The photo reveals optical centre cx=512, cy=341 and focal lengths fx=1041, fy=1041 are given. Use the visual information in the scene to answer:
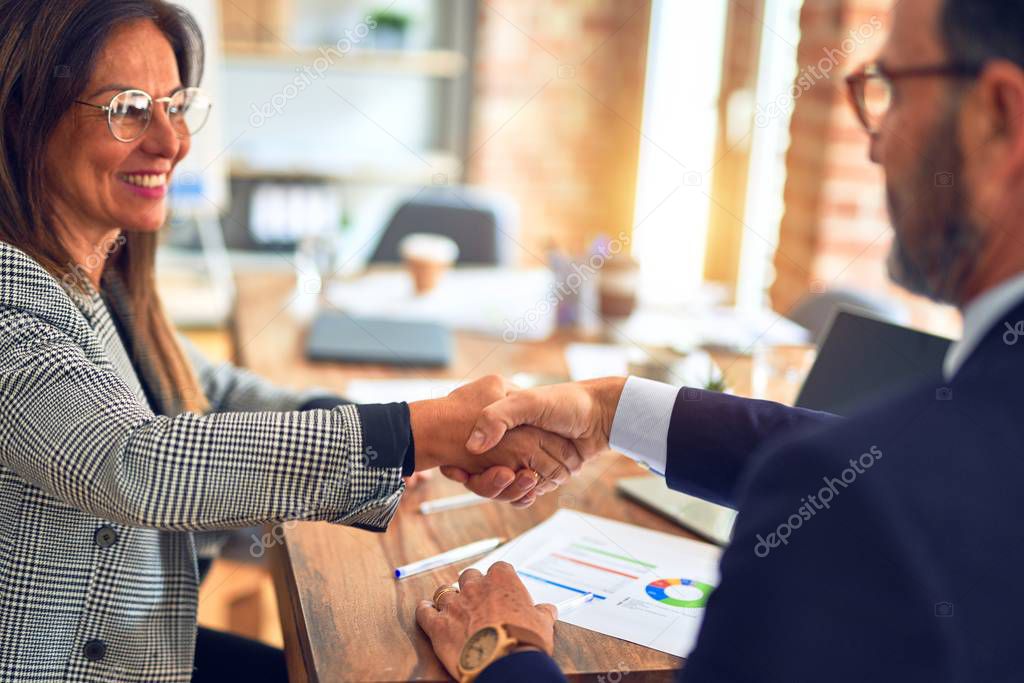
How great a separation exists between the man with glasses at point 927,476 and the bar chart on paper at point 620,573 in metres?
→ 0.31

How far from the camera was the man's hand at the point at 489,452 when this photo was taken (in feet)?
3.98

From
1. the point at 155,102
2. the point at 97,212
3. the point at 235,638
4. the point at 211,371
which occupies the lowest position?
the point at 235,638

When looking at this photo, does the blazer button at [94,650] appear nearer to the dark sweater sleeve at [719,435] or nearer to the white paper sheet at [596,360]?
the dark sweater sleeve at [719,435]

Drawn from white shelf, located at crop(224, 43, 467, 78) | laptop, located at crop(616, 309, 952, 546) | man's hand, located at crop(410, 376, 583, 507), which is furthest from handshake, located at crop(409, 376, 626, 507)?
white shelf, located at crop(224, 43, 467, 78)

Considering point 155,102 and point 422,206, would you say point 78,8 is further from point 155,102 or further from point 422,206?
point 422,206

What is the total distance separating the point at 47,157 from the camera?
1.29 m

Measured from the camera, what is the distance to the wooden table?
998 mm

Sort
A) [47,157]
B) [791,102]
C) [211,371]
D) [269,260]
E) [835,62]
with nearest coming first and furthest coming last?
[47,157] < [211,371] < [835,62] < [791,102] < [269,260]

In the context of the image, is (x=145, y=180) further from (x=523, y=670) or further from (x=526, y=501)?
(x=523, y=670)

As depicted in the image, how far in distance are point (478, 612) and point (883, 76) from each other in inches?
24.2

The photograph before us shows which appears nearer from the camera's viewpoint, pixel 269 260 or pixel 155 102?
pixel 155 102

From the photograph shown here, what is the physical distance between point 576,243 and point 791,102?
1.80 meters

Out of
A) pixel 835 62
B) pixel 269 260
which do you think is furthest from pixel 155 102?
pixel 269 260

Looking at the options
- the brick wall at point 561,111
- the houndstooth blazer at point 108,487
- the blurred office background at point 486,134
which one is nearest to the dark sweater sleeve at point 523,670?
the houndstooth blazer at point 108,487
